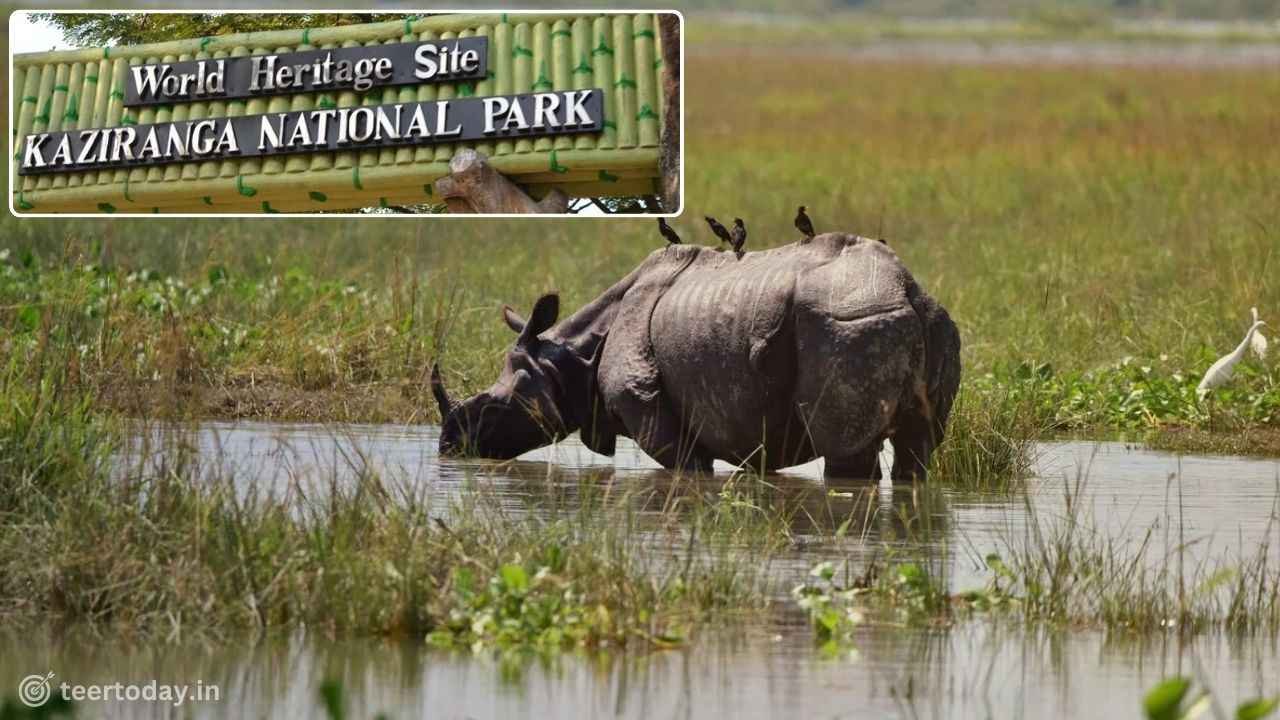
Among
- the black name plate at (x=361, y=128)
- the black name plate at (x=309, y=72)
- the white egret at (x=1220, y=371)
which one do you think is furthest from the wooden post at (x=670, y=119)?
the white egret at (x=1220, y=371)

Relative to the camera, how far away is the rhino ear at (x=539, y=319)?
1270cm

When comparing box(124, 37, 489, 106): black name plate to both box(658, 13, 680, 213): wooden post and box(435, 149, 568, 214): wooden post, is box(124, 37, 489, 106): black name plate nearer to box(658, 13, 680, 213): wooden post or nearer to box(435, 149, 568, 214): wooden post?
box(435, 149, 568, 214): wooden post

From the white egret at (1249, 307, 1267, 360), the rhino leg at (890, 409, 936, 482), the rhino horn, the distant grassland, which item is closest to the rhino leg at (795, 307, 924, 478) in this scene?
the rhino leg at (890, 409, 936, 482)

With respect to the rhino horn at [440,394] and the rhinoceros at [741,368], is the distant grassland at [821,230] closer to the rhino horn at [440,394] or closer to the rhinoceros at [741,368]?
the rhino horn at [440,394]

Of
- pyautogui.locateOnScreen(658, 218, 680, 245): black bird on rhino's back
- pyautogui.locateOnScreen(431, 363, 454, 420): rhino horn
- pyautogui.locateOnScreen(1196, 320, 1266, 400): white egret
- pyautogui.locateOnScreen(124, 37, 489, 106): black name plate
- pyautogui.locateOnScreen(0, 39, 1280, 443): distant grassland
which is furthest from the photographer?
pyautogui.locateOnScreen(0, 39, 1280, 443): distant grassland

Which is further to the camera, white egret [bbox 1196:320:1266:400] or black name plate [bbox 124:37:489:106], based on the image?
white egret [bbox 1196:320:1266:400]

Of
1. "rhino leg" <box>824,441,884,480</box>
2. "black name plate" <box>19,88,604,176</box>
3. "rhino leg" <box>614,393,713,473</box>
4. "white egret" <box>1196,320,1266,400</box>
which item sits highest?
"black name plate" <box>19,88,604,176</box>

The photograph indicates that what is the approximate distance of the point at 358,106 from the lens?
9500 millimetres

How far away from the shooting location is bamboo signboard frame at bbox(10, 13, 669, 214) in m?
9.54

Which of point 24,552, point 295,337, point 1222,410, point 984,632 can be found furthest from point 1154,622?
point 295,337

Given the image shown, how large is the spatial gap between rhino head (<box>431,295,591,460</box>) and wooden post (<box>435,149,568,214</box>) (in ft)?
9.33

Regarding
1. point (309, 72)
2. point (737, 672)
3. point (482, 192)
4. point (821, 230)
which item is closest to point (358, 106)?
point (309, 72)

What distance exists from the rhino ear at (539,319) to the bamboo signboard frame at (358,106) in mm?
2861

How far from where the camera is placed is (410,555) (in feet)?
27.7
